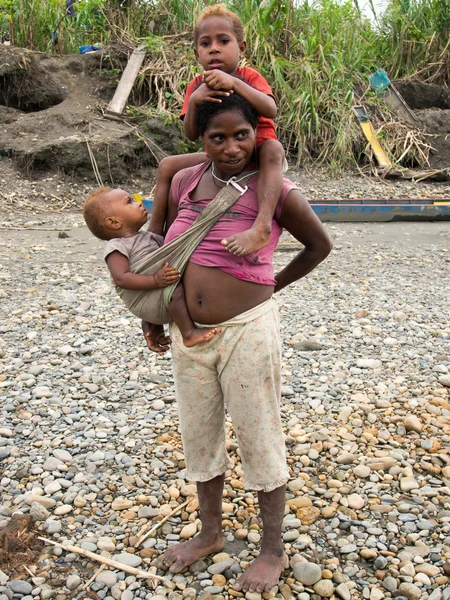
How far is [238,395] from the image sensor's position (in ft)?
6.65

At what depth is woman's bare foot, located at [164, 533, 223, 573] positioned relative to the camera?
2.32m

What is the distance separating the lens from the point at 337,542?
2.46 metres

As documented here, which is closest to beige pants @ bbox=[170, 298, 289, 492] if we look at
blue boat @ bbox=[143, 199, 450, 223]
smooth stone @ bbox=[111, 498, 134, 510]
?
smooth stone @ bbox=[111, 498, 134, 510]

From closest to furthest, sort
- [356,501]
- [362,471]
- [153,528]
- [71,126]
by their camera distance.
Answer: [153,528] < [356,501] < [362,471] < [71,126]

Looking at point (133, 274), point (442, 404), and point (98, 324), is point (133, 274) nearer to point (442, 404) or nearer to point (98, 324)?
point (442, 404)

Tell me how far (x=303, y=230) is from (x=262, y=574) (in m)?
1.18

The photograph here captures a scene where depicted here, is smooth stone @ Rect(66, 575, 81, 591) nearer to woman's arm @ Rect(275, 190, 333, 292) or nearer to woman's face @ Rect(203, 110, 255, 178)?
woman's arm @ Rect(275, 190, 333, 292)

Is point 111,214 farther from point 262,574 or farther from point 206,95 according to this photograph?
point 262,574

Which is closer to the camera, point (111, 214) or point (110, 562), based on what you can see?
point (111, 214)

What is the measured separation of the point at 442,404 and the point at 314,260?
1.76 meters

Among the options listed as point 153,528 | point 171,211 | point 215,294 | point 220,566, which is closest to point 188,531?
point 153,528

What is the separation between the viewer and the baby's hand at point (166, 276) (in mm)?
1957

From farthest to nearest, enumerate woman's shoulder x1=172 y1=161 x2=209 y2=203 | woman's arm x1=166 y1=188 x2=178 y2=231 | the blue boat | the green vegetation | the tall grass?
the tall grass
the green vegetation
the blue boat
woman's arm x1=166 y1=188 x2=178 y2=231
woman's shoulder x1=172 y1=161 x2=209 y2=203

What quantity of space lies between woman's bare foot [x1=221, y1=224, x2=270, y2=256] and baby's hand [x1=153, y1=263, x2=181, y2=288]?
0.61ft
